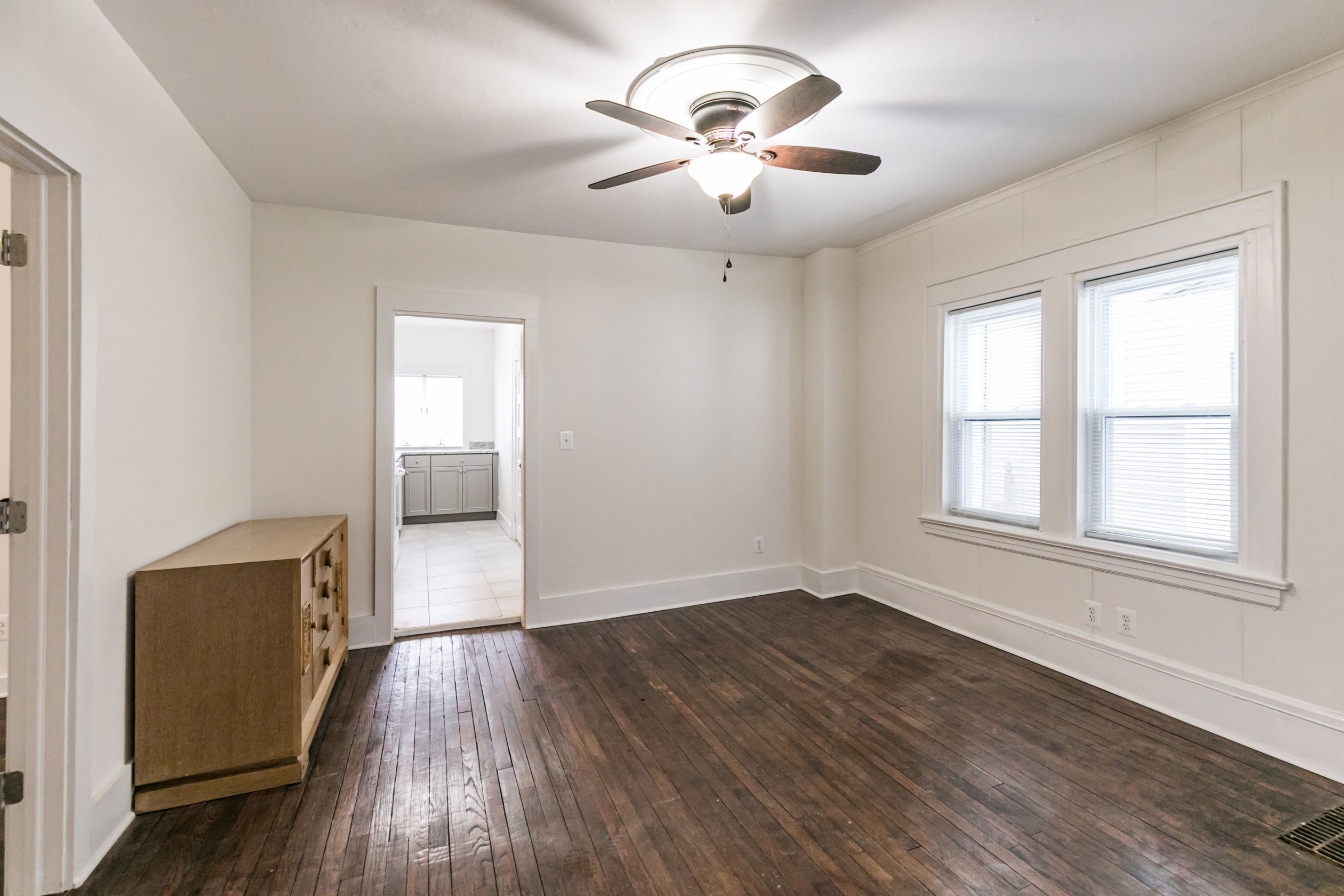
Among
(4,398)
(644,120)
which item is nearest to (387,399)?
(4,398)

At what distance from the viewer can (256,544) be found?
8.09ft

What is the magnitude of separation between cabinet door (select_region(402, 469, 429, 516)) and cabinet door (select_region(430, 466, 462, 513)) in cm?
9

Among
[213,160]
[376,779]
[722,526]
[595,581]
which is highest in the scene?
[213,160]

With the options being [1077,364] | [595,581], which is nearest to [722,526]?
[595,581]

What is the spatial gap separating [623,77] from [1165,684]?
3.27 metres

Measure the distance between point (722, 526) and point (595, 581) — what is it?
3.24ft

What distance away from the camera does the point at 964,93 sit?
2.28 metres

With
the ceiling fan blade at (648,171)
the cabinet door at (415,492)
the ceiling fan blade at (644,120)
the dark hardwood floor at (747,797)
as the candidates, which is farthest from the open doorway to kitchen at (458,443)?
the ceiling fan blade at (644,120)

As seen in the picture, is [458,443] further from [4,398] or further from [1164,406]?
[1164,406]

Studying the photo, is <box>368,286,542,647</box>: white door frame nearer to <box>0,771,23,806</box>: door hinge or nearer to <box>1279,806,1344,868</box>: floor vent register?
<box>0,771,23,806</box>: door hinge

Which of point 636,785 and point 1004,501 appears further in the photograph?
point 1004,501

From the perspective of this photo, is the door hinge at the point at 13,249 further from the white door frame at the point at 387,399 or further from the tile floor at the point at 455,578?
the tile floor at the point at 455,578

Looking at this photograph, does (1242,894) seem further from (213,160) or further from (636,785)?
(213,160)

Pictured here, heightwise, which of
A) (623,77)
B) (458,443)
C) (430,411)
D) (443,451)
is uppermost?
(623,77)
